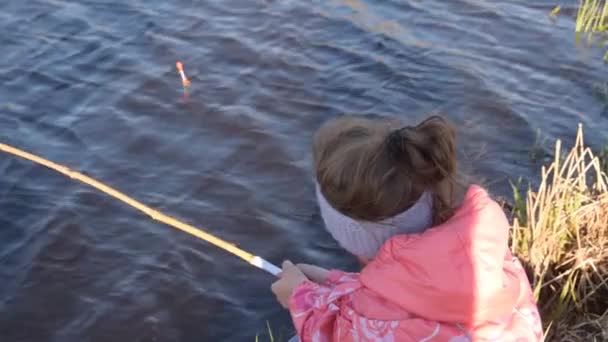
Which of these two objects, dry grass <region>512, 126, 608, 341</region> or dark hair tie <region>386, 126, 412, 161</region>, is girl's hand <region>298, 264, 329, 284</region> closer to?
dark hair tie <region>386, 126, 412, 161</region>

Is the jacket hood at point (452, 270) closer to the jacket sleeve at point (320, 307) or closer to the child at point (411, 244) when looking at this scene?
the child at point (411, 244)

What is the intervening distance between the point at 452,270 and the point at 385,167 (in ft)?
1.22

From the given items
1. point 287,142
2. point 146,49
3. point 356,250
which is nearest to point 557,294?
point 356,250

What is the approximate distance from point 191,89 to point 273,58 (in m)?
0.91

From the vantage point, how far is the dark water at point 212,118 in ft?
15.5

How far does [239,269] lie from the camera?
192 inches

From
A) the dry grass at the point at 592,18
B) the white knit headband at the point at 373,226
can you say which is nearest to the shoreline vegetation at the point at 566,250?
the white knit headband at the point at 373,226

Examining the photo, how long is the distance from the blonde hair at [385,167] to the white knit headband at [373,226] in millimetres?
22

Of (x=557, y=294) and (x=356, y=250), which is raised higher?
(x=356, y=250)

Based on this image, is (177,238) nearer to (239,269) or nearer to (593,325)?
(239,269)

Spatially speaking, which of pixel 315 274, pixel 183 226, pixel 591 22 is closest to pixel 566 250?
pixel 315 274

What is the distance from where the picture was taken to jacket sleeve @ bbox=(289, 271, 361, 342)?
263cm

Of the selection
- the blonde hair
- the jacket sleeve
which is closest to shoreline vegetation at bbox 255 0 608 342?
the jacket sleeve

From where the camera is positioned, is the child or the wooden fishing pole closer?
the child
